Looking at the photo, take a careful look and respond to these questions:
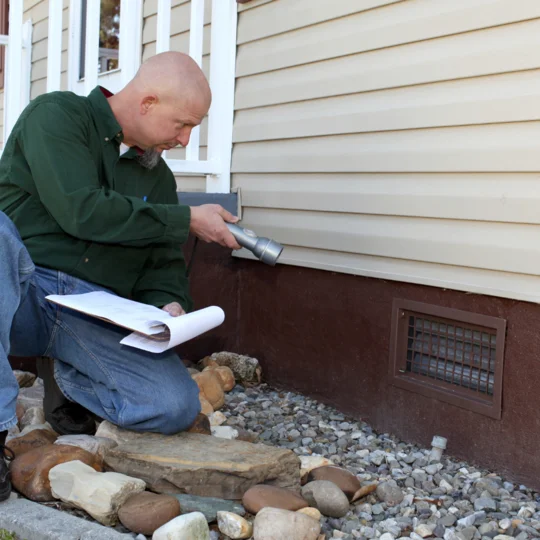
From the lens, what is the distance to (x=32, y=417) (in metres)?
3.33

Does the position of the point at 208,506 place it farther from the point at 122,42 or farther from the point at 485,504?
the point at 122,42

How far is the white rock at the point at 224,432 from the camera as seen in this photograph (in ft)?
11.0

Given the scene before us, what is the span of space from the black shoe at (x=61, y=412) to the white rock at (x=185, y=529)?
1038 millimetres

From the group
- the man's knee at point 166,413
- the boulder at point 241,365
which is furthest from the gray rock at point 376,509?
the boulder at point 241,365

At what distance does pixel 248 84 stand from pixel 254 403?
5.68ft

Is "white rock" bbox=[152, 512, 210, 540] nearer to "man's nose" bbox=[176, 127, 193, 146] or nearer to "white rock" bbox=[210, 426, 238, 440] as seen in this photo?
"white rock" bbox=[210, 426, 238, 440]

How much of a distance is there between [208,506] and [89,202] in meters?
1.08

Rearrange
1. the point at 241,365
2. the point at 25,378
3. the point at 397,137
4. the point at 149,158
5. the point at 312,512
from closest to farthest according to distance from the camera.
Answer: the point at 312,512 < the point at 149,158 < the point at 397,137 < the point at 25,378 < the point at 241,365

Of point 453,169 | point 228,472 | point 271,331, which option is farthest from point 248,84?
point 228,472

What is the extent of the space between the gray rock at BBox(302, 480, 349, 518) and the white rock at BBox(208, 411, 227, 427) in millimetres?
1013

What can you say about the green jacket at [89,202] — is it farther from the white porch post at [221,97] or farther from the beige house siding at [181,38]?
the beige house siding at [181,38]

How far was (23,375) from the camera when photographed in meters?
4.12

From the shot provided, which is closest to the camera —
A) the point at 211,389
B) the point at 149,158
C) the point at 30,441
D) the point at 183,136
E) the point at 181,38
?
the point at 30,441

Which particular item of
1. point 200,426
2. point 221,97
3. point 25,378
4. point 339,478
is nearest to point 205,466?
point 339,478
